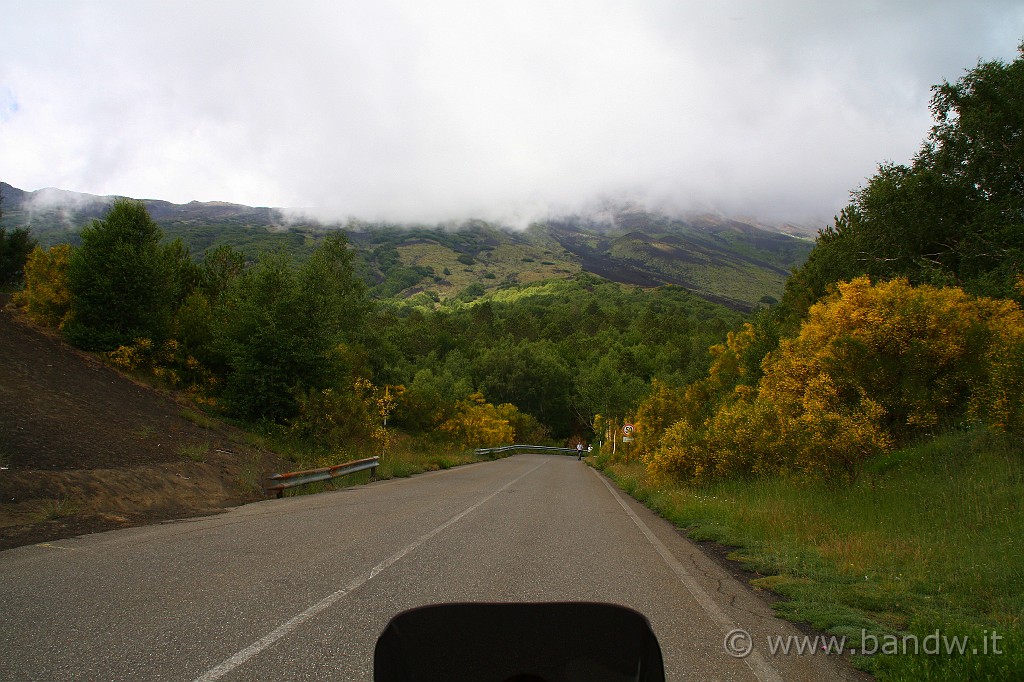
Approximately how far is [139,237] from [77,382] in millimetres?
9255

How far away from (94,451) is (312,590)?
1070 centimetres

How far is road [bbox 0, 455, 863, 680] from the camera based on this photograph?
400cm

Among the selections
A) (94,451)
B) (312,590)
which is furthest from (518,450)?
(312,590)

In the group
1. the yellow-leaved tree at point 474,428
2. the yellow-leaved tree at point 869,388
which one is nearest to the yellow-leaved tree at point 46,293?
the yellow-leaved tree at point 869,388

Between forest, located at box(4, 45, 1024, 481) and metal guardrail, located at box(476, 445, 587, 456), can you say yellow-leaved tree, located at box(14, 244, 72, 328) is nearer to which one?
forest, located at box(4, 45, 1024, 481)

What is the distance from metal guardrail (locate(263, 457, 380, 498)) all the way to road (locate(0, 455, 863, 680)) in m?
3.61

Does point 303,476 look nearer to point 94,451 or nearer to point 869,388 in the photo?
point 94,451

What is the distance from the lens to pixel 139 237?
25297 mm

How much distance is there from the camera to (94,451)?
43.9 ft

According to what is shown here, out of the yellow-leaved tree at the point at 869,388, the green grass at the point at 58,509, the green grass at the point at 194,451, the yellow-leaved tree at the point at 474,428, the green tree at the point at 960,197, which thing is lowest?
the yellow-leaved tree at the point at 474,428

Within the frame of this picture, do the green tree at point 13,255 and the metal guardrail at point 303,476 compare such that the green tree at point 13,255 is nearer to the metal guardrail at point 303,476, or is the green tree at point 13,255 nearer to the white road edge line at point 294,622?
the metal guardrail at point 303,476

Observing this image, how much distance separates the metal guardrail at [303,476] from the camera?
14617 mm

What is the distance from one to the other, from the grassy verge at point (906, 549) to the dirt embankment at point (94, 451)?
9790mm

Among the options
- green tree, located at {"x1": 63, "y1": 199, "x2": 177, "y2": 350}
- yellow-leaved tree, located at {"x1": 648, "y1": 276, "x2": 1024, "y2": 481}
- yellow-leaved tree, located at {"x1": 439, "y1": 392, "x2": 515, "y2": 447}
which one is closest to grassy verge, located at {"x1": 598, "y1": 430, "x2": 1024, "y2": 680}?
yellow-leaved tree, located at {"x1": 648, "y1": 276, "x2": 1024, "y2": 481}
